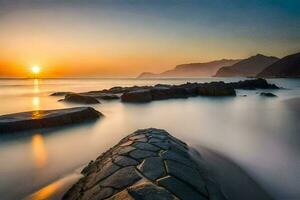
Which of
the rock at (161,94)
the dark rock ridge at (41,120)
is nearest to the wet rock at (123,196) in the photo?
the dark rock ridge at (41,120)

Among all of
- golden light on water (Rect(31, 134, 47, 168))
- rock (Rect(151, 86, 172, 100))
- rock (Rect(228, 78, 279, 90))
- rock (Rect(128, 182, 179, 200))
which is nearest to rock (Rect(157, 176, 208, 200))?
rock (Rect(128, 182, 179, 200))

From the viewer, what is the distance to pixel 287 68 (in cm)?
13125

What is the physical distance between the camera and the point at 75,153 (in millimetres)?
6297

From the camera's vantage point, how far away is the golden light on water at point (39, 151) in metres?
5.65

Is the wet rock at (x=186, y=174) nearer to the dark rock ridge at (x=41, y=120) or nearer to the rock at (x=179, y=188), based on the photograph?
the rock at (x=179, y=188)

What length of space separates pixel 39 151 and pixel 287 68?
149066 millimetres

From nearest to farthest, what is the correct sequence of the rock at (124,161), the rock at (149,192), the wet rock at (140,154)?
the rock at (149,192), the rock at (124,161), the wet rock at (140,154)

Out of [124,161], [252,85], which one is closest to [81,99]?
[124,161]

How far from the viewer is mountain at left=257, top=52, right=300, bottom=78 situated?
405ft

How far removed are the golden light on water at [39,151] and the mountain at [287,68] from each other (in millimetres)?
134384

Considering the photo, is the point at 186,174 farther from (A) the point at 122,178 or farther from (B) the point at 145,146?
(B) the point at 145,146

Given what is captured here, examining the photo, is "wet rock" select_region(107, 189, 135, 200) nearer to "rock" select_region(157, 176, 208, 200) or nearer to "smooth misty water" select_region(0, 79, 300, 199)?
"rock" select_region(157, 176, 208, 200)

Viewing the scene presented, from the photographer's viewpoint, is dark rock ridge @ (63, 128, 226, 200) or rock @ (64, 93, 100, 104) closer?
dark rock ridge @ (63, 128, 226, 200)

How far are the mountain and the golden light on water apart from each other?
134384mm
